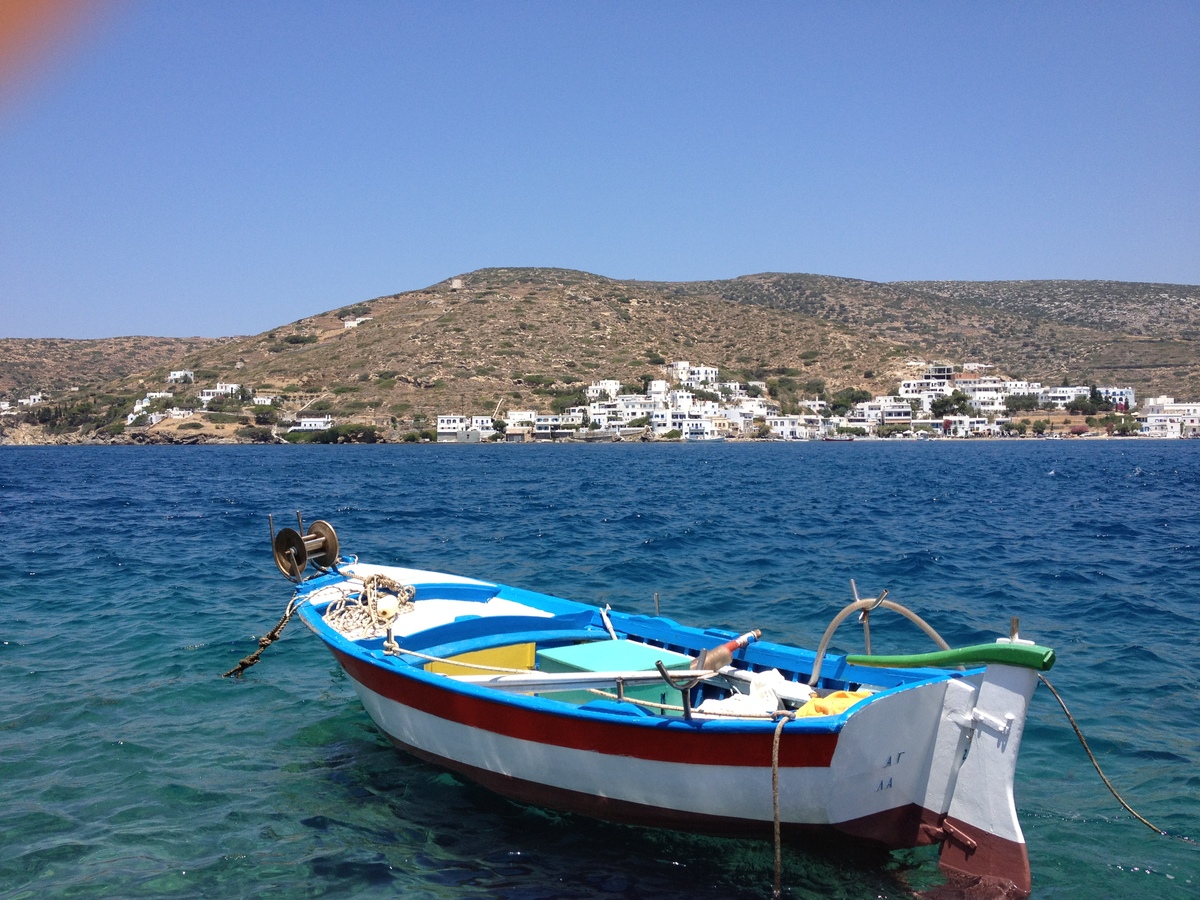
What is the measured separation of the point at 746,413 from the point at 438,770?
403 feet

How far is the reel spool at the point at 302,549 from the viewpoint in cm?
1184

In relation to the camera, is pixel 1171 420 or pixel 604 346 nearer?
pixel 1171 420

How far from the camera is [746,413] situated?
422 ft

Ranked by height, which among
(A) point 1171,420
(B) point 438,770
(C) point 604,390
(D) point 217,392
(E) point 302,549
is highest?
(D) point 217,392

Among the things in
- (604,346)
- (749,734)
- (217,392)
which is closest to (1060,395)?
(604,346)

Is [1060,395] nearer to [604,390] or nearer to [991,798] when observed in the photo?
[604,390]

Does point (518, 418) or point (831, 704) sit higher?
point (518, 418)

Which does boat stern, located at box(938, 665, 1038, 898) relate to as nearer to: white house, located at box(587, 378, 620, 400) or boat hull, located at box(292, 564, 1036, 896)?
boat hull, located at box(292, 564, 1036, 896)

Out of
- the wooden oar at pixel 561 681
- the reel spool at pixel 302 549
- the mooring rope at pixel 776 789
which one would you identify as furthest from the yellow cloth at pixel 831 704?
the reel spool at pixel 302 549

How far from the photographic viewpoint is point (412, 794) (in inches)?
320

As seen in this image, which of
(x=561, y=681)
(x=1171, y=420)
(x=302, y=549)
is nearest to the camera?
(x=561, y=681)

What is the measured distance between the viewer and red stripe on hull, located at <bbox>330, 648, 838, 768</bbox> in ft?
20.0

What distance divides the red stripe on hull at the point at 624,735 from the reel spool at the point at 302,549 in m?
4.21

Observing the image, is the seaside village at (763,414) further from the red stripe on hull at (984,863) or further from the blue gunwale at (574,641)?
the red stripe on hull at (984,863)
